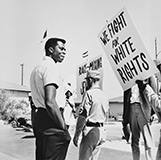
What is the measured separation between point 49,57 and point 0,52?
0.41 meters

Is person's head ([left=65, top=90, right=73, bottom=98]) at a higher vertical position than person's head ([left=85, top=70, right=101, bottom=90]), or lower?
lower

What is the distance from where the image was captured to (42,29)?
2.92m

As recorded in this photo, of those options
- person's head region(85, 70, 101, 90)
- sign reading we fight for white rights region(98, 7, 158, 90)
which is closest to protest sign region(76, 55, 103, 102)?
person's head region(85, 70, 101, 90)

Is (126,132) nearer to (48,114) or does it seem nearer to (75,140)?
(75,140)

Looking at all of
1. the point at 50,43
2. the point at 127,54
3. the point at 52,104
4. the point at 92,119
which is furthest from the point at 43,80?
the point at 127,54

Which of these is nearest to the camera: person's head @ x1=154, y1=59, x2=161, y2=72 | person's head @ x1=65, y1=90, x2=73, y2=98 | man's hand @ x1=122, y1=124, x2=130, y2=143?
person's head @ x1=65, y1=90, x2=73, y2=98

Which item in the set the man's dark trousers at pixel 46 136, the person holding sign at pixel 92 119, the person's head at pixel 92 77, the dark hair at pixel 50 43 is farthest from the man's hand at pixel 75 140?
the dark hair at pixel 50 43

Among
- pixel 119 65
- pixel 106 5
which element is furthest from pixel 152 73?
pixel 106 5

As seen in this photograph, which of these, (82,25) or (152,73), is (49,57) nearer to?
(82,25)

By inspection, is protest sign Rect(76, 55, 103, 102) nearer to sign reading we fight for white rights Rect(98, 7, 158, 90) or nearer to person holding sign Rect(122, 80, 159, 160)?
sign reading we fight for white rights Rect(98, 7, 158, 90)

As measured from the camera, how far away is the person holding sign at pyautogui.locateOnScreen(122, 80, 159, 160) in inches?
126

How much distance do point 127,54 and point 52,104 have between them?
0.90 metres

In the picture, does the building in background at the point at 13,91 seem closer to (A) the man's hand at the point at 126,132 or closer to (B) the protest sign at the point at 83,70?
(B) the protest sign at the point at 83,70

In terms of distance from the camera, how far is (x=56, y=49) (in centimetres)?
293
